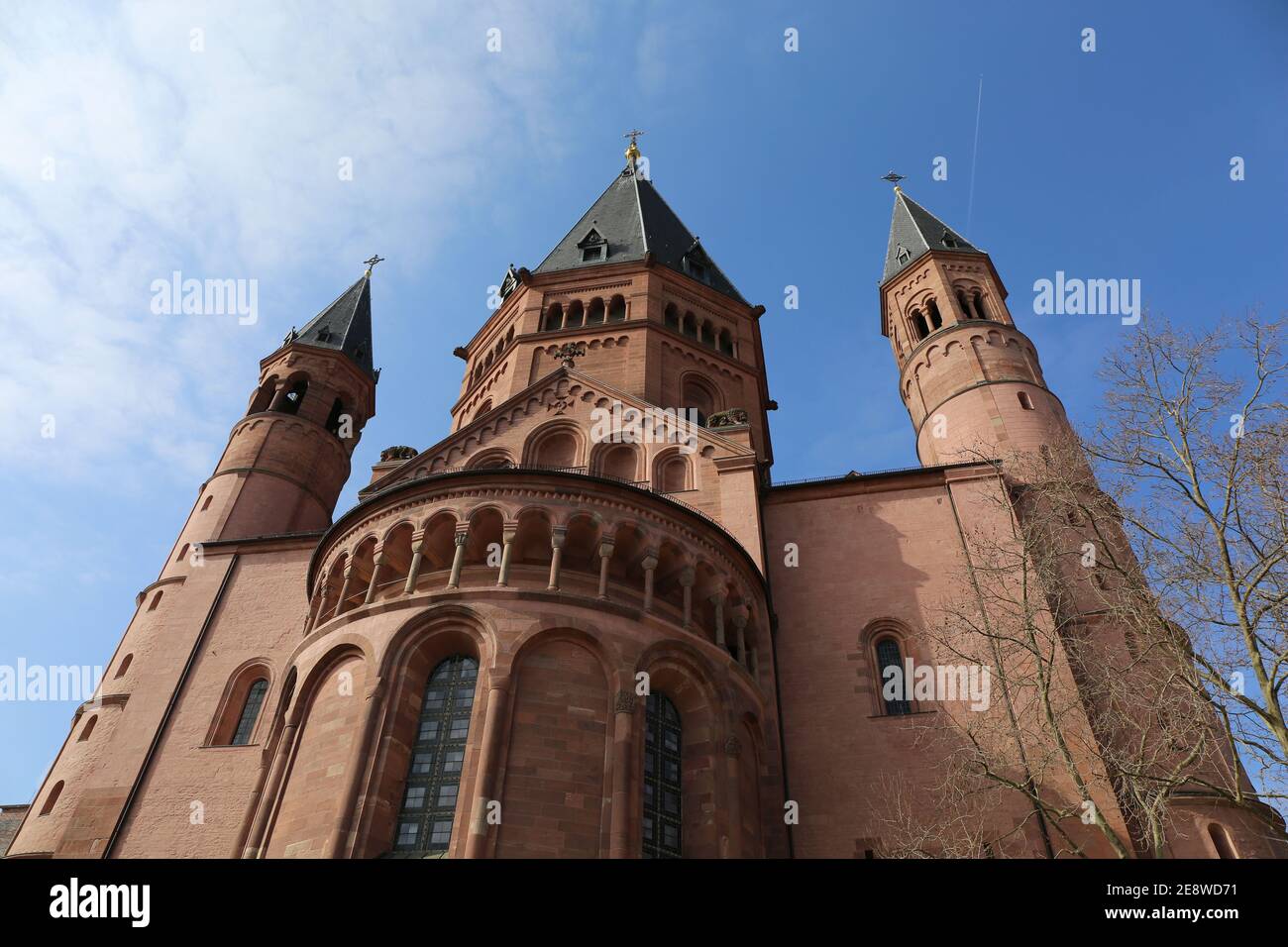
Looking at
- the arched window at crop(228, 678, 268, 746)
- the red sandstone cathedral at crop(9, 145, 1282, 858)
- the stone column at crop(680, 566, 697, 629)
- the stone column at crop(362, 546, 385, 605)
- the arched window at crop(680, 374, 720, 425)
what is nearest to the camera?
the red sandstone cathedral at crop(9, 145, 1282, 858)

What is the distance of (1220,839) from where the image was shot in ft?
55.5

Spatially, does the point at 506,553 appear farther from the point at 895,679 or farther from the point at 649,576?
the point at 895,679

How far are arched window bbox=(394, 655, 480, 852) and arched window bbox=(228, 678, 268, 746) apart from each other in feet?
27.5

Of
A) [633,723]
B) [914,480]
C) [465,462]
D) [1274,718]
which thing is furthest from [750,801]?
[465,462]

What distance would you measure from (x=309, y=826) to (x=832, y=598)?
1288 cm

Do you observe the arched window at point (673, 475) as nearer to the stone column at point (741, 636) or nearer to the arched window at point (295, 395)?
the stone column at point (741, 636)

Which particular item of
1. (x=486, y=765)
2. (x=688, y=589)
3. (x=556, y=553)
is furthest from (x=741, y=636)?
(x=486, y=765)

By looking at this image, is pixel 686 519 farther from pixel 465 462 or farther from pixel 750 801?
pixel 465 462

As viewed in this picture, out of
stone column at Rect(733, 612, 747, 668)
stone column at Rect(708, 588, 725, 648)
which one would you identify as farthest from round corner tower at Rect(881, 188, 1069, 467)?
stone column at Rect(708, 588, 725, 648)

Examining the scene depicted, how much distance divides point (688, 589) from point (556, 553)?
115 inches

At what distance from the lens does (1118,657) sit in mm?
18797

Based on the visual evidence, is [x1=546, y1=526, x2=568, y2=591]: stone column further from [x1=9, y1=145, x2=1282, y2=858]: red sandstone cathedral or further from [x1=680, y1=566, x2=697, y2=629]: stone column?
[x1=680, y1=566, x2=697, y2=629]: stone column

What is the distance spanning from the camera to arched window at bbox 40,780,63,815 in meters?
21.5
